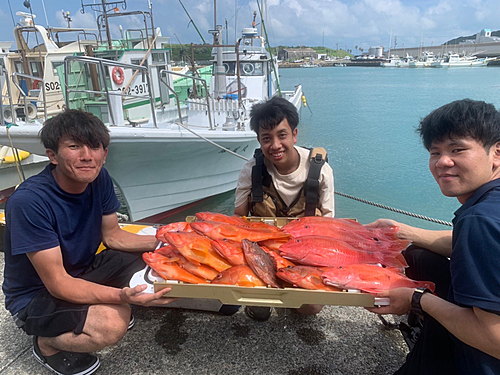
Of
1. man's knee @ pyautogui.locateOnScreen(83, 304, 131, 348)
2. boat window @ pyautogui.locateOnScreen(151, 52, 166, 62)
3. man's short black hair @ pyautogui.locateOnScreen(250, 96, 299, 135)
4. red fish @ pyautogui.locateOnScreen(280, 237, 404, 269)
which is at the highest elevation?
boat window @ pyautogui.locateOnScreen(151, 52, 166, 62)

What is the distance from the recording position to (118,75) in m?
7.63

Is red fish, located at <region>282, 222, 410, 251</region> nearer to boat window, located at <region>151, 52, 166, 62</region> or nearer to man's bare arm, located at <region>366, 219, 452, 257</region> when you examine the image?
man's bare arm, located at <region>366, 219, 452, 257</region>

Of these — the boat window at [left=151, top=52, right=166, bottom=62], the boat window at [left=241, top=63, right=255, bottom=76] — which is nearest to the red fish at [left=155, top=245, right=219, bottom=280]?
the boat window at [left=151, top=52, right=166, bottom=62]

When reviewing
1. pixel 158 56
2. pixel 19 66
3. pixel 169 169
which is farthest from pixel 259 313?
pixel 19 66

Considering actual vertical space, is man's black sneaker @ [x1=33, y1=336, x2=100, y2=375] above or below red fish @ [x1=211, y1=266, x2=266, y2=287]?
below

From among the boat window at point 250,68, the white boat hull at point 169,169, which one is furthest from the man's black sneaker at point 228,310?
the boat window at point 250,68

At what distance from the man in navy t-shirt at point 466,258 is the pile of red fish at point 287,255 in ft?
0.71

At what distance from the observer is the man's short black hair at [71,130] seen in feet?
6.71

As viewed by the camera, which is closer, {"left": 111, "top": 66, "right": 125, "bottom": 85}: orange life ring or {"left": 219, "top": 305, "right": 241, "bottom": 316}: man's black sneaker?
{"left": 219, "top": 305, "right": 241, "bottom": 316}: man's black sneaker

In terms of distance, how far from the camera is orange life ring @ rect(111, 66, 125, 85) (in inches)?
298

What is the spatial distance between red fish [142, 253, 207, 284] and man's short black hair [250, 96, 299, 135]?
1.33m

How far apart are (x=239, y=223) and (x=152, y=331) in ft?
3.51

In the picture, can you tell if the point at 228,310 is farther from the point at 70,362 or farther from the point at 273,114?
the point at 273,114

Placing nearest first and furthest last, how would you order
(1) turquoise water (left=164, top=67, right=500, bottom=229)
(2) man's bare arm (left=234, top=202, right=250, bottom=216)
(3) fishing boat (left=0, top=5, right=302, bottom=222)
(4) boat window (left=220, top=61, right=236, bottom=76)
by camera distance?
(2) man's bare arm (left=234, top=202, right=250, bottom=216) → (3) fishing boat (left=0, top=5, right=302, bottom=222) → (1) turquoise water (left=164, top=67, right=500, bottom=229) → (4) boat window (left=220, top=61, right=236, bottom=76)
